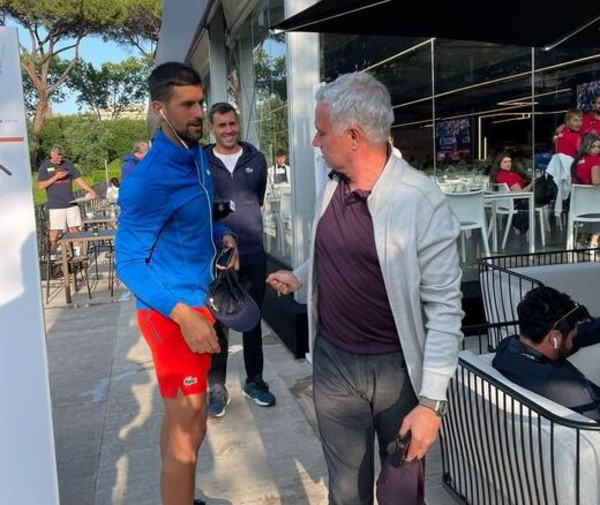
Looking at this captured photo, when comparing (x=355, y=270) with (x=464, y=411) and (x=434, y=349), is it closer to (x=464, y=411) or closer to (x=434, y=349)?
(x=434, y=349)

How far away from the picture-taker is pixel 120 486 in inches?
133

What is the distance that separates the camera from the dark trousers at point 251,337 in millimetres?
4270

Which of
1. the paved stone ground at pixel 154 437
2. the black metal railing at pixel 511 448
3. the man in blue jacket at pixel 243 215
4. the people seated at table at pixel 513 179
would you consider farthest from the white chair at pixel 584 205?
the black metal railing at pixel 511 448

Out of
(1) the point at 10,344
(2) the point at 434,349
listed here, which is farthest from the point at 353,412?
(1) the point at 10,344

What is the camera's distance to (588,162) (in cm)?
640

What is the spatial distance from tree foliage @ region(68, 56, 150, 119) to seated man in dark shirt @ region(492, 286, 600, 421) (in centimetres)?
6018

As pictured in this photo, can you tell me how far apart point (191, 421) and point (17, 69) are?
1.46 meters

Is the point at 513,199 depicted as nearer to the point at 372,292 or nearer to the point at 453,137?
the point at 453,137

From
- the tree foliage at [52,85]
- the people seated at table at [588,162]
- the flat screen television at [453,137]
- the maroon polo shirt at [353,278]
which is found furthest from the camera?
the tree foliage at [52,85]

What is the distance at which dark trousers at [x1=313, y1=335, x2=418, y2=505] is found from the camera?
2.03 m

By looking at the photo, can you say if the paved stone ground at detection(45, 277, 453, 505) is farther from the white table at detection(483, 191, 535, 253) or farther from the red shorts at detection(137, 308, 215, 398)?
the white table at detection(483, 191, 535, 253)

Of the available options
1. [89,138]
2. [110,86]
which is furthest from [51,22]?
[110,86]

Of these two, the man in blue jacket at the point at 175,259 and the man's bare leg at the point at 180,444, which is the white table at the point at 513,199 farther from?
the man's bare leg at the point at 180,444

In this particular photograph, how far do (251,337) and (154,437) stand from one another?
902mm
